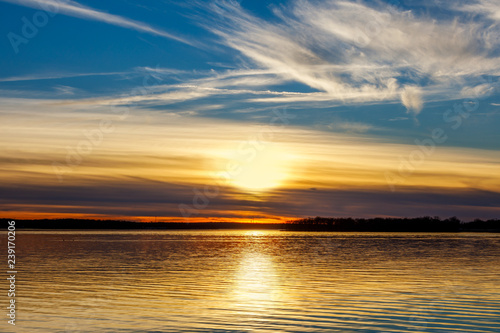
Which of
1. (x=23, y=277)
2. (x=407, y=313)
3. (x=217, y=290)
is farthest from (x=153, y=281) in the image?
(x=407, y=313)

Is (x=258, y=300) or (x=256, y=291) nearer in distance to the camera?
(x=258, y=300)

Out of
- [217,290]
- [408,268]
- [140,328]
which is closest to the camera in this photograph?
[140,328]

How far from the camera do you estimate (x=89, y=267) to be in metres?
59.8

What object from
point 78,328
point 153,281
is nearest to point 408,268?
point 153,281

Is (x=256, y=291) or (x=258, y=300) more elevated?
(x=256, y=291)

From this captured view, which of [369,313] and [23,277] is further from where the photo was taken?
[23,277]

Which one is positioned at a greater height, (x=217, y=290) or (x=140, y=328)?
(x=217, y=290)

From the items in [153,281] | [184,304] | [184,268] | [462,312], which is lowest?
[462,312]

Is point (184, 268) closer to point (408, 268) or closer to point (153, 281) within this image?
point (153, 281)

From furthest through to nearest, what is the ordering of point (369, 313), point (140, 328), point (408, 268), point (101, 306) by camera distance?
point (408, 268), point (101, 306), point (369, 313), point (140, 328)

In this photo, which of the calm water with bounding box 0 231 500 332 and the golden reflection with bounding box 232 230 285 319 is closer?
the calm water with bounding box 0 231 500 332

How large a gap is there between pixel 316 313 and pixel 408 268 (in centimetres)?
3154

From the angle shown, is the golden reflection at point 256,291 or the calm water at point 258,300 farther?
the golden reflection at point 256,291

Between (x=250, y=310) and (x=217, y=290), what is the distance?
30.6ft
